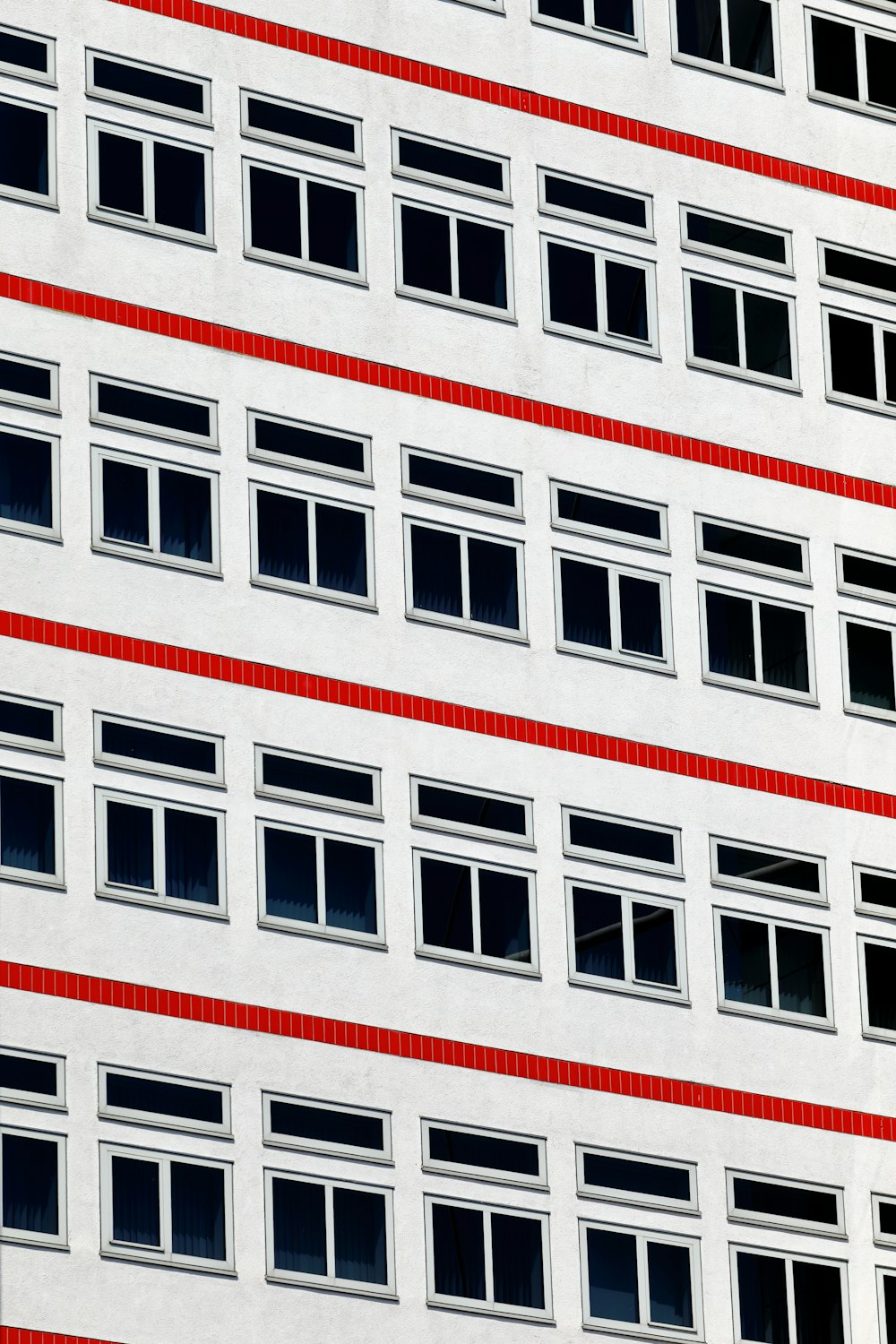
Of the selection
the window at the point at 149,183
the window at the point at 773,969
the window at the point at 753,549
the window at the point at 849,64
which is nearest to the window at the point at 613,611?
the window at the point at 753,549

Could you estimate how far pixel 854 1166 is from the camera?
47.8m

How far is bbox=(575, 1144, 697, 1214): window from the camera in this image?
46.1 metres

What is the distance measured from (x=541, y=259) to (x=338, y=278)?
2.81m

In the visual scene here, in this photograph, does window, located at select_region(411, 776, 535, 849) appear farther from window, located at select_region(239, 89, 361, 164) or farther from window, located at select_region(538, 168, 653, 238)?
window, located at select_region(239, 89, 361, 164)

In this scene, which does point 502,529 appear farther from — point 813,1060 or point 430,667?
point 813,1060

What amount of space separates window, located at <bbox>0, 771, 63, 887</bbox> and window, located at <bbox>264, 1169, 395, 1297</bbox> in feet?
13.4

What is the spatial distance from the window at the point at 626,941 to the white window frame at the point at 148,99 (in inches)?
389

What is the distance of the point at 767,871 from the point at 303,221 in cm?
936

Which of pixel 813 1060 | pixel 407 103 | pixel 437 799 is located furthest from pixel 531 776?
pixel 407 103

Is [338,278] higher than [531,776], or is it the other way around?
[338,278]

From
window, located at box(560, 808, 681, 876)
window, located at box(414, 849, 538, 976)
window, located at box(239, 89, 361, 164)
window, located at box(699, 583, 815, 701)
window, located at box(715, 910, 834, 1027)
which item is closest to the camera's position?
window, located at box(414, 849, 538, 976)

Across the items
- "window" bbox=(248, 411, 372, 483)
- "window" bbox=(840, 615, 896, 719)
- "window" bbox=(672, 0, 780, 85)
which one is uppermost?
"window" bbox=(672, 0, 780, 85)

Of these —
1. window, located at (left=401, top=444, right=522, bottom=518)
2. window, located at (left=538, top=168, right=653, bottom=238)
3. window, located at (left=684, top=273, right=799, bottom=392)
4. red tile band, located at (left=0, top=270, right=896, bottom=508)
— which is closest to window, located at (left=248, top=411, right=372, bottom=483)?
window, located at (left=401, top=444, right=522, bottom=518)

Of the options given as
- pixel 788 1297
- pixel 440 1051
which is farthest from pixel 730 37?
pixel 788 1297
